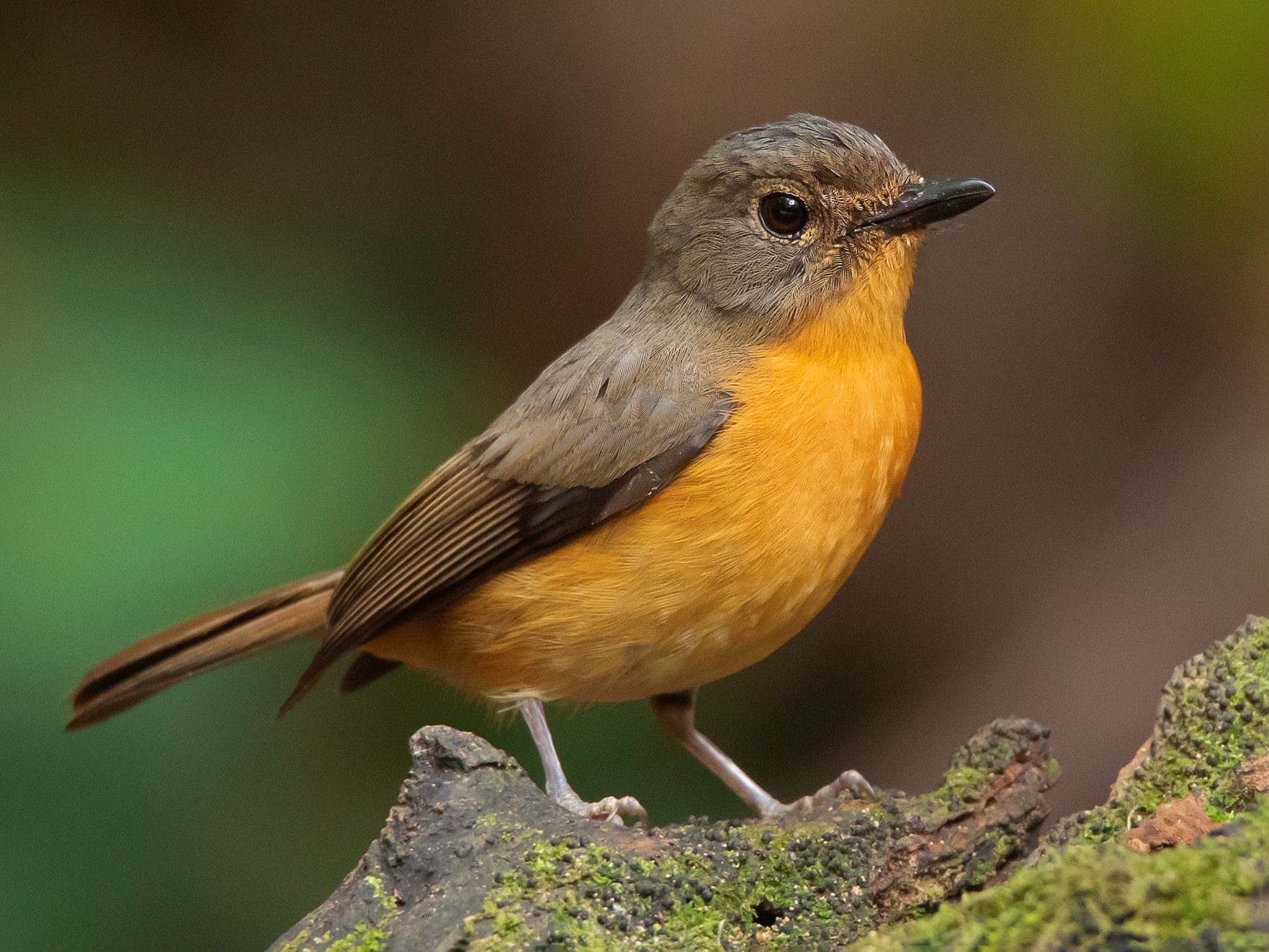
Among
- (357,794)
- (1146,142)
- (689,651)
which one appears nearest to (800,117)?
(689,651)

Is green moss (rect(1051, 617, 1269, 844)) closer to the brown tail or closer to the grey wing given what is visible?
the grey wing

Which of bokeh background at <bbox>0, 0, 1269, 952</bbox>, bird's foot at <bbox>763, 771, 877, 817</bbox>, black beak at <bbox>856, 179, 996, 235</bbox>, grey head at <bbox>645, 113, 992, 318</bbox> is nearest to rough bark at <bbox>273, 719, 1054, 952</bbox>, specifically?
bird's foot at <bbox>763, 771, 877, 817</bbox>

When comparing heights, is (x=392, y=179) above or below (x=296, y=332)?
above

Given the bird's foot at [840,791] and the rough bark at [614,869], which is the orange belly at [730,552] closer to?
the bird's foot at [840,791]

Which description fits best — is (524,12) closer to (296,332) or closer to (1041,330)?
(296,332)

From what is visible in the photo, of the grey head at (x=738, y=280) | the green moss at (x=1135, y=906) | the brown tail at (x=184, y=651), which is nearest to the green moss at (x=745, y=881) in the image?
the green moss at (x=1135, y=906)

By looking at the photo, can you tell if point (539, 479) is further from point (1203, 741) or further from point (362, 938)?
point (1203, 741)
